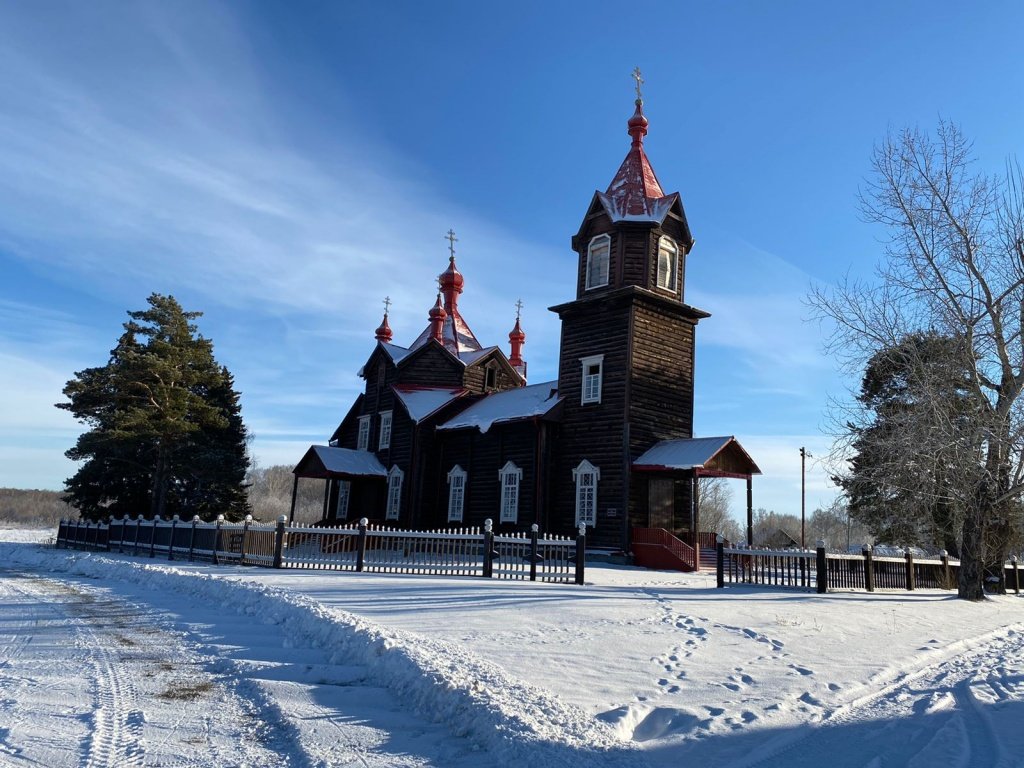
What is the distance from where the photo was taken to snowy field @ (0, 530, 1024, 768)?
16.6 ft

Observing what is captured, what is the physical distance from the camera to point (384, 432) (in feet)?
113

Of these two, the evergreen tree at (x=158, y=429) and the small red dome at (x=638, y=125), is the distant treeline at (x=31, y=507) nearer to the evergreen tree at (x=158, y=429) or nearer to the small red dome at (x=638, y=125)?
the evergreen tree at (x=158, y=429)

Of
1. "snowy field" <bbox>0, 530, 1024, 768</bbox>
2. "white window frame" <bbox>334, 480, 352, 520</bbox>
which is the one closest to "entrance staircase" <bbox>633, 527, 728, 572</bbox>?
"snowy field" <bbox>0, 530, 1024, 768</bbox>

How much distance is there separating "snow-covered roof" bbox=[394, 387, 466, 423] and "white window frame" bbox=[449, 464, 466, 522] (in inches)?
102

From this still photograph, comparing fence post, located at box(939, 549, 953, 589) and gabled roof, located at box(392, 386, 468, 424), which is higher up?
gabled roof, located at box(392, 386, 468, 424)

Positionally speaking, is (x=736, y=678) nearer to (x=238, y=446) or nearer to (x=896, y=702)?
(x=896, y=702)

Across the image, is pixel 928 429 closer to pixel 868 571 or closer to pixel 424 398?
pixel 868 571

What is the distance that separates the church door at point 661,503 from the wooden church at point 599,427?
0.05 m

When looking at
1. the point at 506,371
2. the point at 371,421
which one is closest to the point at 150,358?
the point at 371,421

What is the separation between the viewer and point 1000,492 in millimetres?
17344

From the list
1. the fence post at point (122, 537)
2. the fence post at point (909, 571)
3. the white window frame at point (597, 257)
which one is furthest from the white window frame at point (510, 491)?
the fence post at point (122, 537)

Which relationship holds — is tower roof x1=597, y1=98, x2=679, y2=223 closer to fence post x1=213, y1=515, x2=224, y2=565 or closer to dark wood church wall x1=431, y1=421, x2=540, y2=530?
dark wood church wall x1=431, y1=421, x2=540, y2=530

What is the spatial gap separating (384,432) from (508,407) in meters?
7.40

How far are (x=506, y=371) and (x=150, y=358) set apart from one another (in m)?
16.1
